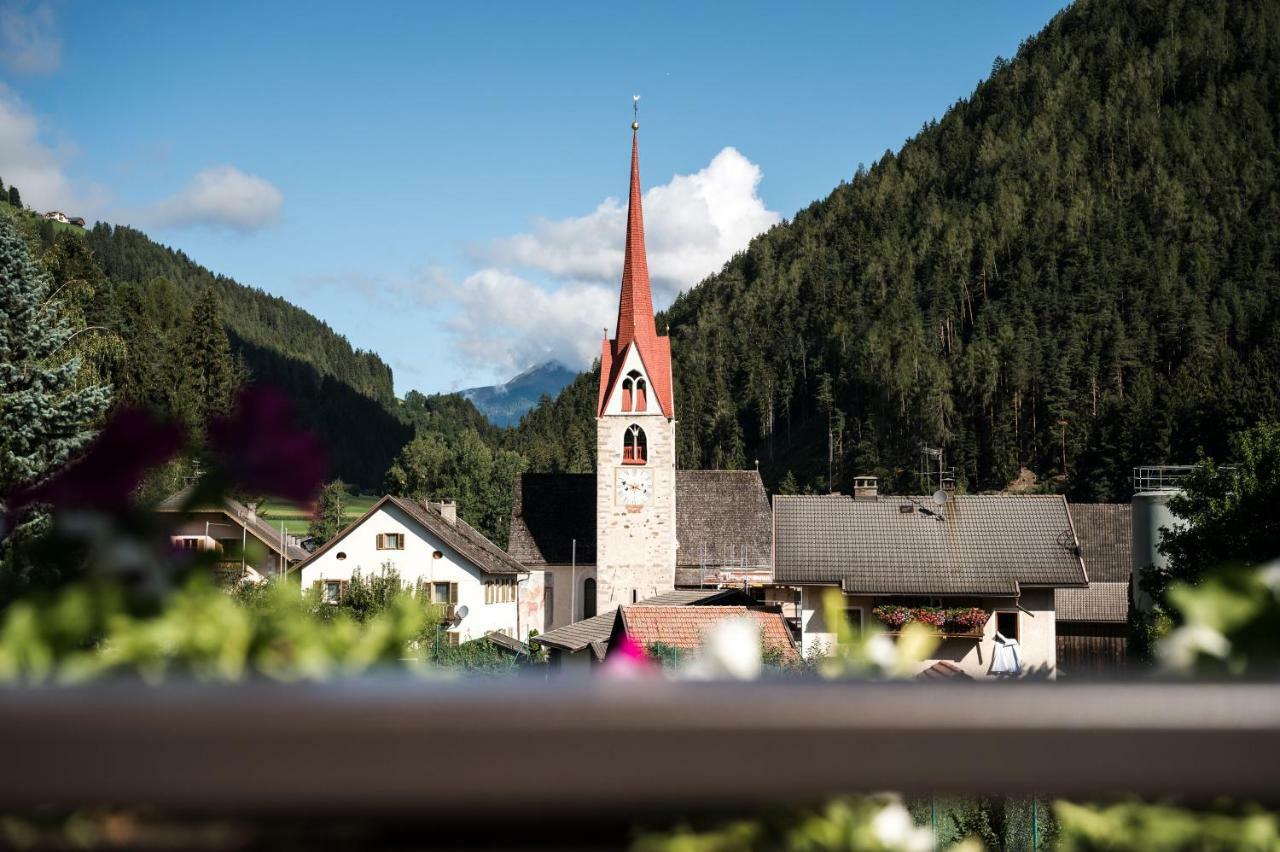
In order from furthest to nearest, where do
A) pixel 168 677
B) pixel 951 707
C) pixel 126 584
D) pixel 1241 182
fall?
1. pixel 1241 182
2. pixel 126 584
3. pixel 168 677
4. pixel 951 707

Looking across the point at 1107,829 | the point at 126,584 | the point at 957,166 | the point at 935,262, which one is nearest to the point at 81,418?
the point at 126,584

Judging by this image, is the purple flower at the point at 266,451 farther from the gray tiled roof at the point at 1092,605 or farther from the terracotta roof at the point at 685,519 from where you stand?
the terracotta roof at the point at 685,519

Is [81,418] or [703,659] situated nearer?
[703,659]

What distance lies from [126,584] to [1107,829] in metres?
1.10

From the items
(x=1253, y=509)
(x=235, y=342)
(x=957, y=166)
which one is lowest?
(x=1253, y=509)

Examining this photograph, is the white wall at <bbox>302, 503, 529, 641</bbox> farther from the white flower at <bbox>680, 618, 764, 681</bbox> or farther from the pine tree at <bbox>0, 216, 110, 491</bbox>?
the white flower at <bbox>680, 618, 764, 681</bbox>

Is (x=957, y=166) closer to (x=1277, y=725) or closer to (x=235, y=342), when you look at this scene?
(x=235, y=342)

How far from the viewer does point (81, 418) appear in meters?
10.3

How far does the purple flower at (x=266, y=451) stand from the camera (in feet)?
4.86

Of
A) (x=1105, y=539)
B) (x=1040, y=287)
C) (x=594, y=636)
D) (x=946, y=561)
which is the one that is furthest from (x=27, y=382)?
Answer: (x=1040, y=287)

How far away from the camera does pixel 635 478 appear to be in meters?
42.6

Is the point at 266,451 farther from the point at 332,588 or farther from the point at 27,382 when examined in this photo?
the point at 332,588

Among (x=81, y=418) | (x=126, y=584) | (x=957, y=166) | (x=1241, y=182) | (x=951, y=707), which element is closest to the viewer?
(x=951, y=707)

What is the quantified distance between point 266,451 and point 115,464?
6.8 inches
